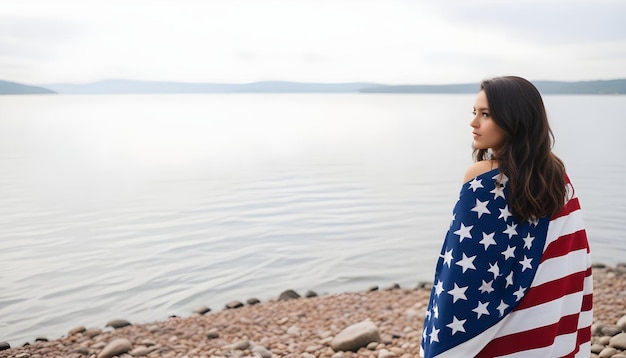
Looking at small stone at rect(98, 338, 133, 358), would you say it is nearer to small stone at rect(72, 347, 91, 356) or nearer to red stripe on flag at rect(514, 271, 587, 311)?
small stone at rect(72, 347, 91, 356)

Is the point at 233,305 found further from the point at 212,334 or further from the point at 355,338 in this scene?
the point at 355,338

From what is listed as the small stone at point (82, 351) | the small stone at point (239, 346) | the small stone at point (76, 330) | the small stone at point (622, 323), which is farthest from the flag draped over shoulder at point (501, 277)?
the small stone at point (76, 330)

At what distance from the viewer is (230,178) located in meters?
24.1

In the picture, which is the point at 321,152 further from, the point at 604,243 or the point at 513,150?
the point at 513,150

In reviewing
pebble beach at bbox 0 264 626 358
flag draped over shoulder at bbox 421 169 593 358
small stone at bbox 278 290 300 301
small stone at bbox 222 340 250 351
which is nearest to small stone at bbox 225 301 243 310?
pebble beach at bbox 0 264 626 358

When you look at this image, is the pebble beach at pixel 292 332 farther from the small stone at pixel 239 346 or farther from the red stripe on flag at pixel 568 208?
the red stripe on flag at pixel 568 208

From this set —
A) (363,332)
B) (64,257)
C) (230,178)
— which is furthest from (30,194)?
(363,332)

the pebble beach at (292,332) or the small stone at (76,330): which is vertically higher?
the pebble beach at (292,332)

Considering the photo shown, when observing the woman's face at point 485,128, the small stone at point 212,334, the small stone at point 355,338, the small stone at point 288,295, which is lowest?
the small stone at point 288,295

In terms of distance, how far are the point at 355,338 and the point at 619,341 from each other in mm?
2510

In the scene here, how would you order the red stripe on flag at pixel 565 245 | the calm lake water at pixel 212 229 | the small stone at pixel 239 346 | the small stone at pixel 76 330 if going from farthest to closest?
the calm lake water at pixel 212 229 < the small stone at pixel 76 330 < the small stone at pixel 239 346 < the red stripe on flag at pixel 565 245

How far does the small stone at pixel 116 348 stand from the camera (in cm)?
634

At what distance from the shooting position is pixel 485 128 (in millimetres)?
2746

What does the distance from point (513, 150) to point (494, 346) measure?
2.94 feet
